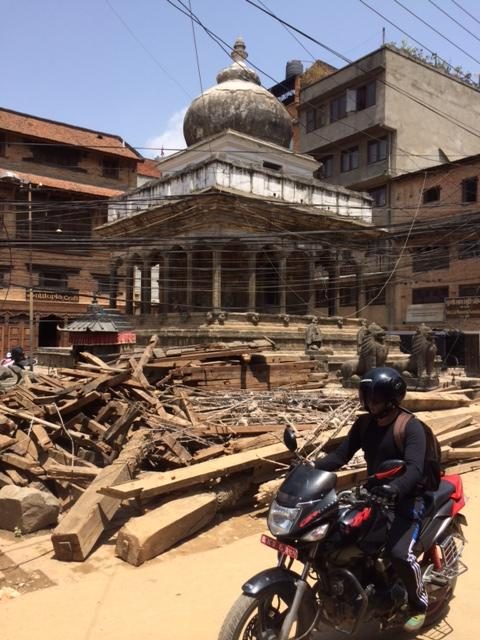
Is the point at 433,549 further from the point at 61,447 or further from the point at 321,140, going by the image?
the point at 321,140

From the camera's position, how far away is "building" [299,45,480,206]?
123 feet

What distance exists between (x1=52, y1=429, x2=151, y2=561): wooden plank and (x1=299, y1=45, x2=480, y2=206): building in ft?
113

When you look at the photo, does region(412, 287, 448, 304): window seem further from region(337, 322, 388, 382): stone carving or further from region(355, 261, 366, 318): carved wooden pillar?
region(337, 322, 388, 382): stone carving

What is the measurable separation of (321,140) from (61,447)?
127ft

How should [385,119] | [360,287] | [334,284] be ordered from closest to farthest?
[334,284] → [360,287] → [385,119]

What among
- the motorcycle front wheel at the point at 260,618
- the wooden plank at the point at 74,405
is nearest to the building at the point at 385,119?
the wooden plank at the point at 74,405

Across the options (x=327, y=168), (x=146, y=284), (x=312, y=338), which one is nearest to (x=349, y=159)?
(x=327, y=168)

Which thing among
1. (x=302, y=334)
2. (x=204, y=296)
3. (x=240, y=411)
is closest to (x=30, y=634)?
(x=240, y=411)

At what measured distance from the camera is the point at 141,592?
4.40 meters

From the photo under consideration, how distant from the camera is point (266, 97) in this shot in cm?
2767

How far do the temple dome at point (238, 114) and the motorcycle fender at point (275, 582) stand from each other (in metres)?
26.3

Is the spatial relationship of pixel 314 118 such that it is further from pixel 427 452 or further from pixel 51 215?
pixel 427 452

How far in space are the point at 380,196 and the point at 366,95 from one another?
7.52 meters

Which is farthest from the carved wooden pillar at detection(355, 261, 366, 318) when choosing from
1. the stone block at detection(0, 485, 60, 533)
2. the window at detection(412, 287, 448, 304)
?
the stone block at detection(0, 485, 60, 533)
